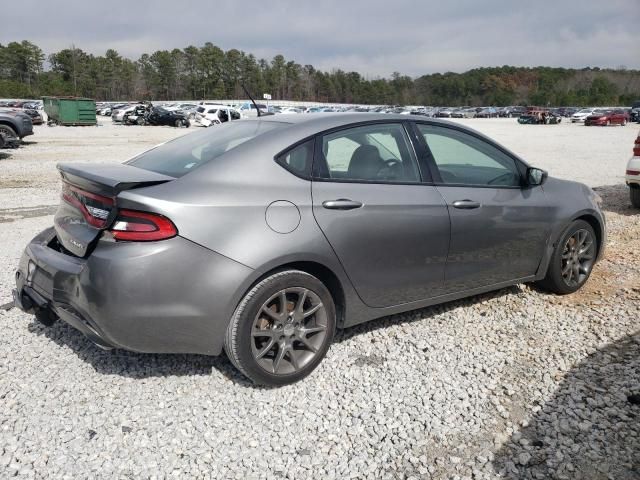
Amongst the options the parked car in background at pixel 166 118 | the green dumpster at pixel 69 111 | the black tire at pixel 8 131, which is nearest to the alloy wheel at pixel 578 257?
the black tire at pixel 8 131

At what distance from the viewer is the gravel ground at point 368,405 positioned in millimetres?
2582

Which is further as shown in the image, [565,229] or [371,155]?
[565,229]

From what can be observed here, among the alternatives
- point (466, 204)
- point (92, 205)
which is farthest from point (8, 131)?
point (466, 204)

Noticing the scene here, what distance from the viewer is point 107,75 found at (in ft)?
375

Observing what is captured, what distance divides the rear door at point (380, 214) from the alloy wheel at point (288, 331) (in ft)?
1.08

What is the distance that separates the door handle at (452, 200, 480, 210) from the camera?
3.77 metres

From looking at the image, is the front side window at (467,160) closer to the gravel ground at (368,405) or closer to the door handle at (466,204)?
the door handle at (466,204)

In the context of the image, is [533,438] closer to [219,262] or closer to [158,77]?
[219,262]

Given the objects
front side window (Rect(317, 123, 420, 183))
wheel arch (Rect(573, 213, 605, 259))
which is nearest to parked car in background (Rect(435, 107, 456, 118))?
wheel arch (Rect(573, 213, 605, 259))

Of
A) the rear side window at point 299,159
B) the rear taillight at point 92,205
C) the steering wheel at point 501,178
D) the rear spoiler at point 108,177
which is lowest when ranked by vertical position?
the rear taillight at point 92,205

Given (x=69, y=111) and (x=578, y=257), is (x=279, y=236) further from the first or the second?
(x=69, y=111)

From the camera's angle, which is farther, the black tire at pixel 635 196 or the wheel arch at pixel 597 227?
the black tire at pixel 635 196

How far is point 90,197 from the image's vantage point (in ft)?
9.95

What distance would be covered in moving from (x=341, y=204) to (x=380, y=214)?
29 centimetres
